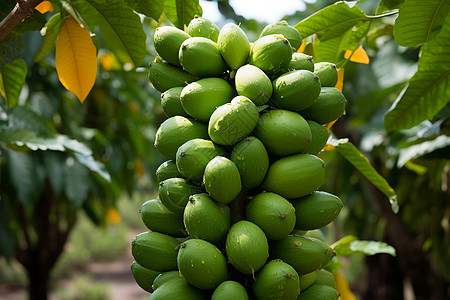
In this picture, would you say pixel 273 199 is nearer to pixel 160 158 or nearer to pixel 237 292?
pixel 237 292

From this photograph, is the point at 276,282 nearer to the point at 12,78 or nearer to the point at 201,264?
the point at 201,264

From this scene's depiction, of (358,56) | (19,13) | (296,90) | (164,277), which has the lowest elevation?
(164,277)

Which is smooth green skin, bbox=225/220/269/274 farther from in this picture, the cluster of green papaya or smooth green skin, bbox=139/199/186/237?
smooth green skin, bbox=139/199/186/237

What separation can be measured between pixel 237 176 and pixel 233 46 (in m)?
0.21

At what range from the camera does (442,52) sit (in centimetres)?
87

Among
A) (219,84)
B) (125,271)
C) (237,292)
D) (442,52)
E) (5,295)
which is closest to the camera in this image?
(237,292)

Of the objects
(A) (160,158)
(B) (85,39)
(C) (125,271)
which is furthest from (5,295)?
(B) (85,39)

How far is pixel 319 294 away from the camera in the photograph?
69cm

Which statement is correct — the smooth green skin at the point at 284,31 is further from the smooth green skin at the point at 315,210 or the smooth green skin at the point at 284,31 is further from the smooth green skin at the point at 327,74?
the smooth green skin at the point at 315,210

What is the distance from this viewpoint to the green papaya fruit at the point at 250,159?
658 millimetres

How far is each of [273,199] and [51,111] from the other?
190 cm

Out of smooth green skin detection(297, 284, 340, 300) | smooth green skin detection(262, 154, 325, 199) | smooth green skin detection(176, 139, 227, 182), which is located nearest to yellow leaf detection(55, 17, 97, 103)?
smooth green skin detection(176, 139, 227, 182)

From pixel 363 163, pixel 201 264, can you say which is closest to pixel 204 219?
pixel 201 264

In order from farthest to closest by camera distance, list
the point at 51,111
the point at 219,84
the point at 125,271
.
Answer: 1. the point at 125,271
2. the point at 51,111
3. the point at 219,84
